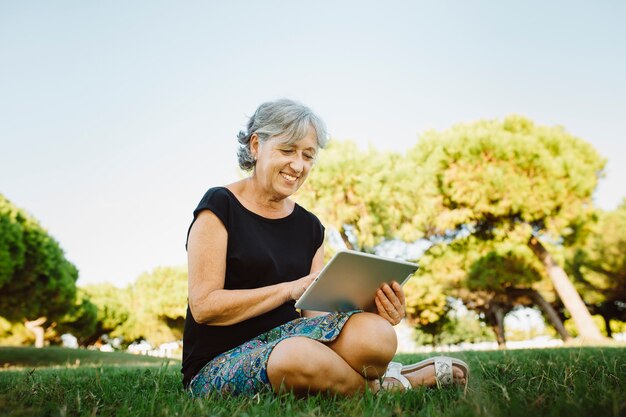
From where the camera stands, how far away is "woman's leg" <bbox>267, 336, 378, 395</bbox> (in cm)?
198

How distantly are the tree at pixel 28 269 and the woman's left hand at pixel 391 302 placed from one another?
1506 cm

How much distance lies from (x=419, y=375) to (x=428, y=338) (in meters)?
39.3

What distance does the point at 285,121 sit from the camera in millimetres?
2660

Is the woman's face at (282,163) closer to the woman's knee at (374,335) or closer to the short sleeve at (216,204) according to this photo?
the short sleeve at (216,204)

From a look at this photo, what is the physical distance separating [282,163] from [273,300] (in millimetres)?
819

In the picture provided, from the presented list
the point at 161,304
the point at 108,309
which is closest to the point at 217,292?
the point at 161,304

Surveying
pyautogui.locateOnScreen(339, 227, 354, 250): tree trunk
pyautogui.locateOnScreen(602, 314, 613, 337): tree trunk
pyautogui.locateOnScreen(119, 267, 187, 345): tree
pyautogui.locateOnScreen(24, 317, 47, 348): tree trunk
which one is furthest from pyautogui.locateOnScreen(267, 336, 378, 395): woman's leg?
pyautogui.locateOnScreen(119, 267, 187, 345): tree

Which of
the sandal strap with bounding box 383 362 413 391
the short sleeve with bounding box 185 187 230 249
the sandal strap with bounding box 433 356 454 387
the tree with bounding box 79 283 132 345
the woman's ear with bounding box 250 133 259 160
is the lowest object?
the tree with bounding box 79 283 132 345

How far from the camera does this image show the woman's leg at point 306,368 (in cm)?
198

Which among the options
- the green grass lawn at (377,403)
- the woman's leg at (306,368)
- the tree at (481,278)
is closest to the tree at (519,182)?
the tree at (481,278)

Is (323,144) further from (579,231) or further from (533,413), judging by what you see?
(579,231)

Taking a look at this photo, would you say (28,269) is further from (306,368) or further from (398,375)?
(306,368)

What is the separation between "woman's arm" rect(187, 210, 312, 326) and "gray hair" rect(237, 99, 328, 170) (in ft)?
2.27

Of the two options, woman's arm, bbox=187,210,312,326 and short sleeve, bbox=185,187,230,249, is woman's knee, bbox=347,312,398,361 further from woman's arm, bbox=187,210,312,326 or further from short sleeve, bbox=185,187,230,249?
short sleeve, bbox=185,187,230,249
